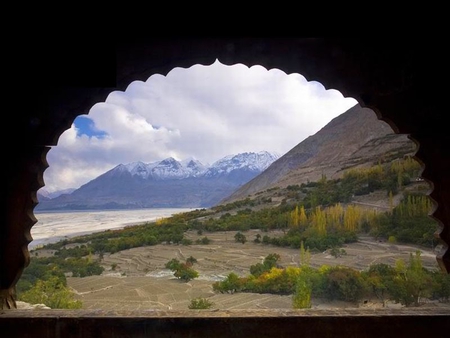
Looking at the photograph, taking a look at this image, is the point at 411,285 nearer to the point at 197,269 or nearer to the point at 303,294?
the point at 303,294

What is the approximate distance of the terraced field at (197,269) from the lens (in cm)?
1226

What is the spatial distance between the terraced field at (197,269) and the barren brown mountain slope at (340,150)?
6.36m

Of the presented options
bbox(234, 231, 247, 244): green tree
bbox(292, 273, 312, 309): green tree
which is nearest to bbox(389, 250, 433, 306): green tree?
bbox(292, 273, 312, 309): green tree

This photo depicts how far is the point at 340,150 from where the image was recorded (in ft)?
102

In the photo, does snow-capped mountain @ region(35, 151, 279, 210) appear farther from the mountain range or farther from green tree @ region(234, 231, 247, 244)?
green tree @ region(234, 231, 247, 244)

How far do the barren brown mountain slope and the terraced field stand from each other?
6.36m

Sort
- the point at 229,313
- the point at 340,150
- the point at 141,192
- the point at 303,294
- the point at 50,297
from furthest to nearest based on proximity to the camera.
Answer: the point at 141,192 < the point at 340,150 < the point at 50,297 < the point at 303,294 < the point at 229,313

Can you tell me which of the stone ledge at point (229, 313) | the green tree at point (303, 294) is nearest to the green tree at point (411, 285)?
the green tree at point (303, 294)

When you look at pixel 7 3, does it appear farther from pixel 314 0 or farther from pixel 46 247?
pixel 46 247

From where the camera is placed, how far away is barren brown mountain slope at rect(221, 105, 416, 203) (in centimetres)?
2409

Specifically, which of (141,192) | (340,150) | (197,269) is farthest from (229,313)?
(141,192)

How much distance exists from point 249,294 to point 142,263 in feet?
23.1

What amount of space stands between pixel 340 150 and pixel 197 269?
19235 millimetres

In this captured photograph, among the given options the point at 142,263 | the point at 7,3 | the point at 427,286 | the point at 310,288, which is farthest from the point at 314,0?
the point at 142,263
